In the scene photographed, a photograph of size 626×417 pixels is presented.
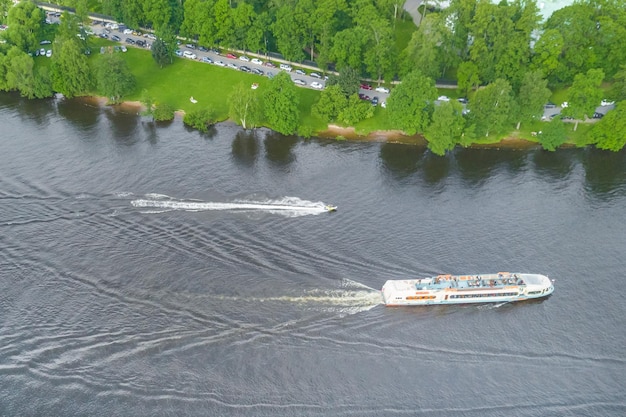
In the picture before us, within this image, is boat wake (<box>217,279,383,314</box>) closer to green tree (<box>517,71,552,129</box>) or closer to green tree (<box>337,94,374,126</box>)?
green tree (<box>337,94,374,126</box>)

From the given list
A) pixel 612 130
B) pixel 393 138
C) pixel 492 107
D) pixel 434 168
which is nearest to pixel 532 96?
pixel 492 107

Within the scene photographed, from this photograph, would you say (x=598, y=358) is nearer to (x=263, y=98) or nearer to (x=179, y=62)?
(x=263, y=98)

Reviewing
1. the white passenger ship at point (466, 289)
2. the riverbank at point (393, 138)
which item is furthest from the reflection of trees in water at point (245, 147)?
the white passenger ship at point (466, 289)

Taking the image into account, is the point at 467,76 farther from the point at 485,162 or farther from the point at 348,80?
the point at 348,80

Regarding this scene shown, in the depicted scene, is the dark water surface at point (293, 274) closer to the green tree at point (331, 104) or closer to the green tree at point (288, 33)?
the green tree at point (331, 104)

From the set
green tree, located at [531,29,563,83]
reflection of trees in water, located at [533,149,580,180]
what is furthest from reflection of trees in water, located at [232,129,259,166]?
green tree, located at [531,29,563,83]
